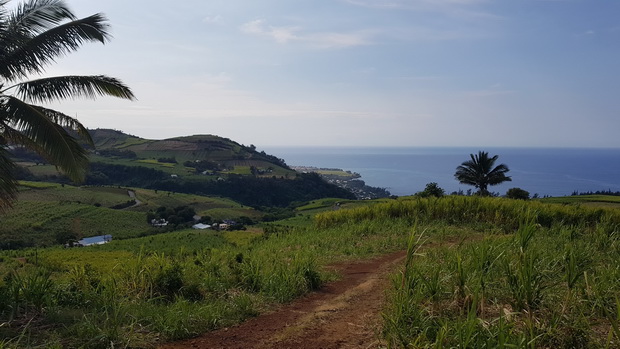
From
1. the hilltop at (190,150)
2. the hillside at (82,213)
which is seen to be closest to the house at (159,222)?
the hillside at (82,213)

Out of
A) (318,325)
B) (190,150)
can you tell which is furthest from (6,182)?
(190,150)

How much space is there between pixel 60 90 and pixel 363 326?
664 cm

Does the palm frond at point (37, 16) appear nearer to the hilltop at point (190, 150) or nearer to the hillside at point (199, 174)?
the hillside at point (199, 174)

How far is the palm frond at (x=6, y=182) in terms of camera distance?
6344mm

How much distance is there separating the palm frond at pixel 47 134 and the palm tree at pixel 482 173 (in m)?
21.5

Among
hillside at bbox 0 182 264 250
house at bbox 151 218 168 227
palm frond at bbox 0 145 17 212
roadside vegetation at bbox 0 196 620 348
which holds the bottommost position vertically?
house at bbox 151 218 168 227

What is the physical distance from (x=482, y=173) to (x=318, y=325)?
21962 mm

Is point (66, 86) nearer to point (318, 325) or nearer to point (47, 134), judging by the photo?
point (47, 134)

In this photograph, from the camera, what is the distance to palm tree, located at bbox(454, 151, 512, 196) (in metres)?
24.2

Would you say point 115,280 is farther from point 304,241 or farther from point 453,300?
point 304,241

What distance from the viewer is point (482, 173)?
80.2 feet

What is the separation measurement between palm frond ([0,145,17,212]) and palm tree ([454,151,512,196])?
22279 millimetres

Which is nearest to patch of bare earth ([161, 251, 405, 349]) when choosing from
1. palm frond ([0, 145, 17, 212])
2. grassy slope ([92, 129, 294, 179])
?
palm frond ([0, 145, 17, 212])

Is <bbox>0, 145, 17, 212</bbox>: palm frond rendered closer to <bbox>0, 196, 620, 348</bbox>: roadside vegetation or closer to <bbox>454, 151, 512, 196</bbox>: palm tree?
<bbox>0, 196, 620, 348</bbox>: roadside vegetation
